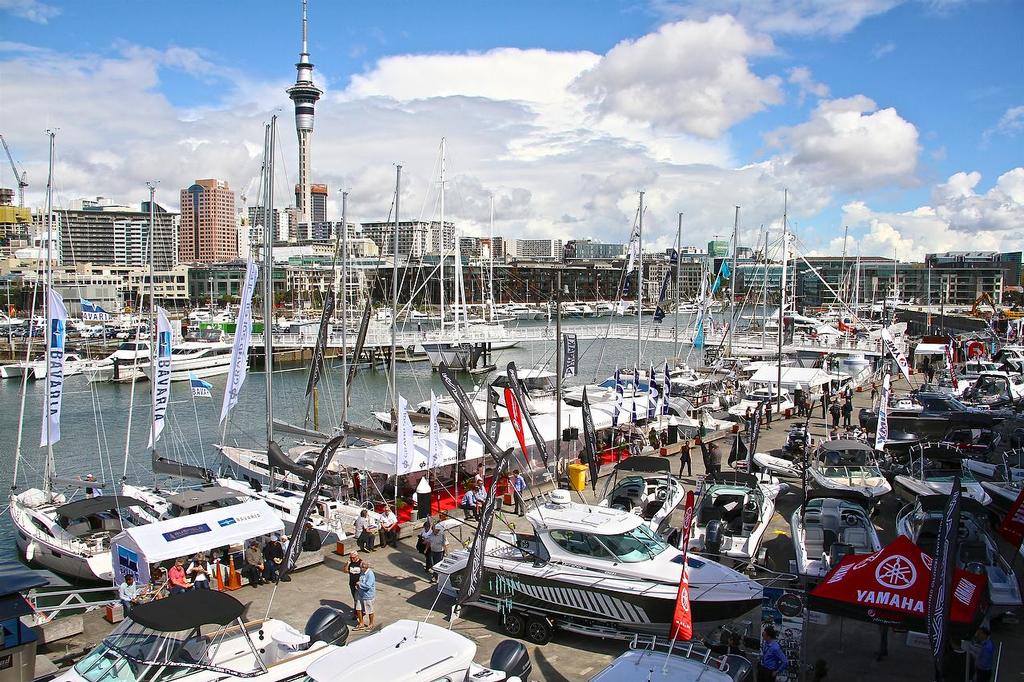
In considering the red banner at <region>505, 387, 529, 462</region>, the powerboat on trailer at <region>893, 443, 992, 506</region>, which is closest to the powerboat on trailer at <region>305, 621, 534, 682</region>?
the red banner at <region>505, 387, 529, 462</region>

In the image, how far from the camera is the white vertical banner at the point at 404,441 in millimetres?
18078

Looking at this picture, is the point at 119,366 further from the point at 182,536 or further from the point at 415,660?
the point at 415,660

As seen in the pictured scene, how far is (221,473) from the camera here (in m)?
23.8

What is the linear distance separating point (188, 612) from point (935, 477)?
15639mm

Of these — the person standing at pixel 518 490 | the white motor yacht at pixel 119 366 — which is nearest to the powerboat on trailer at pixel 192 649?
the person standing at pixel 518 490

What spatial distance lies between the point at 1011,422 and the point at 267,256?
2221 centimetres

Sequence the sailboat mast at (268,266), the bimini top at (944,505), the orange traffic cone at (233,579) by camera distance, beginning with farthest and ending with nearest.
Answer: the sailboat mast at (268,266)
the orange traffic cone at (233,579)
the bimini top at (944,505)

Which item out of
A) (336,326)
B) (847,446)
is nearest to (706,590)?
(847,446)

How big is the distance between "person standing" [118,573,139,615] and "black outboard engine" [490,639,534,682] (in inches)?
258

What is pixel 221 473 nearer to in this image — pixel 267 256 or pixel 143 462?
pixel 267 256

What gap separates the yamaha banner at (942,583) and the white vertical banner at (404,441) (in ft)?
37.8

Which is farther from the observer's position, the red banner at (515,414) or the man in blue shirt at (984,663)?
the red banner at (515,414)

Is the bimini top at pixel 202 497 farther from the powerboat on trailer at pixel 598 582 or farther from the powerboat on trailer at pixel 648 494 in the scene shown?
the powerboat on trailer at pixel 648 494

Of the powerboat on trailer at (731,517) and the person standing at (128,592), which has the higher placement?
the powerboat on trailer at (731,517)
